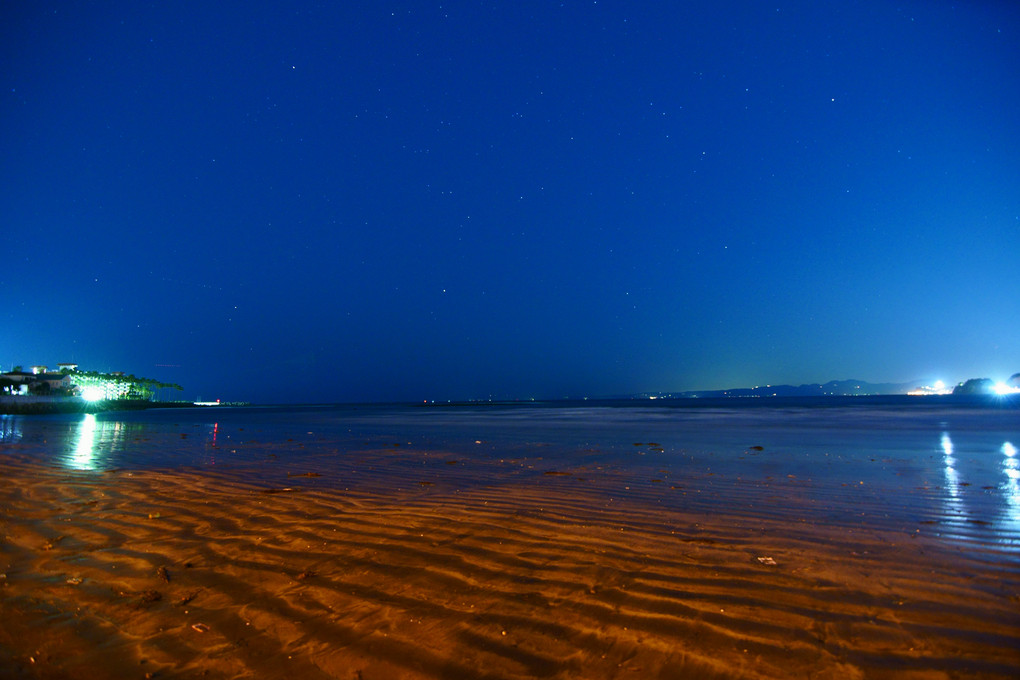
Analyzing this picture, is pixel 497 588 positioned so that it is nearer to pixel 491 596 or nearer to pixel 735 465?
pixel 491 596

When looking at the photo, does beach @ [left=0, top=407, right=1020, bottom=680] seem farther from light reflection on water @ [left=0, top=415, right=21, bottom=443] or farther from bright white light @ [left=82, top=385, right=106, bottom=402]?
bright white light @ [left=82, top=385, right=106, bottom=402]

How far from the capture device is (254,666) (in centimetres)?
311

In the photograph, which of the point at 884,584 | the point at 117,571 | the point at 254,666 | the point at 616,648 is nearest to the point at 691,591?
the point at 616,648

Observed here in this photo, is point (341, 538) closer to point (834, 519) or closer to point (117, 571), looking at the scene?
point (117, 571)

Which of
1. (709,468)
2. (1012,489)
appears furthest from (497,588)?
(1012,489)

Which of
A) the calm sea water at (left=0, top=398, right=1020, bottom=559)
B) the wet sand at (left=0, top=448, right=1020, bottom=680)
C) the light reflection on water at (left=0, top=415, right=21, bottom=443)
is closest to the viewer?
the wet sand at (left=0, top=448, right=1020, bottom=680)

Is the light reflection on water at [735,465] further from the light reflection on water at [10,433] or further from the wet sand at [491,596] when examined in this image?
the light reflection on water at [10,433]

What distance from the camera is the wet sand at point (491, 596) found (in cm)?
316

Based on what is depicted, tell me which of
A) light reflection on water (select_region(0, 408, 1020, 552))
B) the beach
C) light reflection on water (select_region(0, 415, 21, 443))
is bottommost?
light reflection on water (select_region(0, 415, 21, 443))

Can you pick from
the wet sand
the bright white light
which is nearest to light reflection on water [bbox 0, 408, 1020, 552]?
the wet sand

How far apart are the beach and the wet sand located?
2 cm

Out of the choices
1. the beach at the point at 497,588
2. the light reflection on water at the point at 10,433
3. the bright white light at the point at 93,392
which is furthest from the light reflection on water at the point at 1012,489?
the bright white light at the point at 93,392

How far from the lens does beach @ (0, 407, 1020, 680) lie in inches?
125

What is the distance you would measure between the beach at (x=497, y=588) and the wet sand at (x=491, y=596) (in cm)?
2
